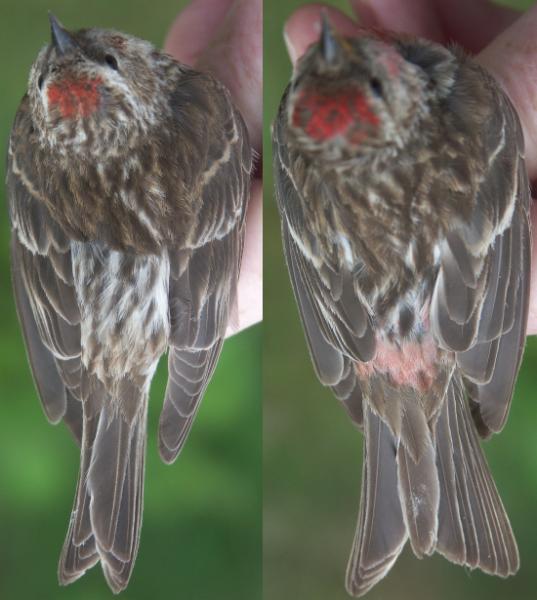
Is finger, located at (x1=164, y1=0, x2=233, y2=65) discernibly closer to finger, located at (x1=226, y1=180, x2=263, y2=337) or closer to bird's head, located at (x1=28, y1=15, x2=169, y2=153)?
bird's head, located at (x1=28, y1=15, x2=169, y2=153)

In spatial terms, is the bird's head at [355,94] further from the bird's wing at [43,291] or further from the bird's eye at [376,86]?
the bird's wing at [43,291]

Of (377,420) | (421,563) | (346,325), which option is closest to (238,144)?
(346,325)

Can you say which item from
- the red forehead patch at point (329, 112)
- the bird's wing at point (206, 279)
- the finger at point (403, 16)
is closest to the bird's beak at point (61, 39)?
the bird's wing at point (206, 279)

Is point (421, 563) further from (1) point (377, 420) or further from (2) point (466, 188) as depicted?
(2) point (466, 188)

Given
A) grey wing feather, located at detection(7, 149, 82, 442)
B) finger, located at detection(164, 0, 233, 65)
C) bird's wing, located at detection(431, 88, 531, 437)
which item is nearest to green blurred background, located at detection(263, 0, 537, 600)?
bird's wing, located at detection(431, 88, 531, 437)

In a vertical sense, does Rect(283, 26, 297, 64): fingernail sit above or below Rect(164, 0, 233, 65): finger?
above

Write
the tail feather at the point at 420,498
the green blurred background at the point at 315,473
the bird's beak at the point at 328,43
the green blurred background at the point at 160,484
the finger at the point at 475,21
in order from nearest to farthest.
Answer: the bird's beak at the point at 328,43
the tail feather at the point at 420,498
the green blurred background at the point at 315,473
the green blurred background at the point at 160,484
the finger at the point at 475,21
